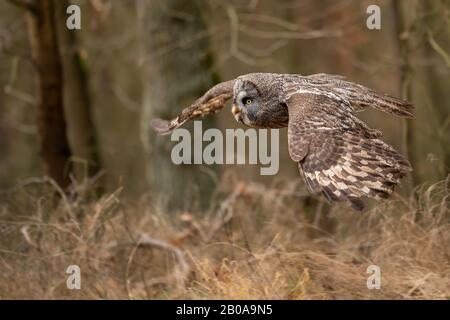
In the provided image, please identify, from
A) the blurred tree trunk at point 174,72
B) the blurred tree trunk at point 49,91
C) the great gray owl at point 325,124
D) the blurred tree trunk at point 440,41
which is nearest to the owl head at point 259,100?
the great gray owl at point 325,124

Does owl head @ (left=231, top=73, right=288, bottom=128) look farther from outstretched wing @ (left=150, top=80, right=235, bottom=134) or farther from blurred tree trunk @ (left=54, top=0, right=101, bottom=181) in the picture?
blurred tree trunk @ (left=54, top=0, right=101, bottom=181)

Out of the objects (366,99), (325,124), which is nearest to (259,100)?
(366,99)

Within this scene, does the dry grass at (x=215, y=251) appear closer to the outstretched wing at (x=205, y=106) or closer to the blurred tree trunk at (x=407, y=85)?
the outstretched wing at (x=205, y=106)

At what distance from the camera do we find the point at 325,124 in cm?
698

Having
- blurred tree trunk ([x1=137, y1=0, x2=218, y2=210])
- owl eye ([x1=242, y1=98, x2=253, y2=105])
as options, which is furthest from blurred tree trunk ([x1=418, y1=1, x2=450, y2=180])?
blurred tree trunk ([x1=137, y1=0, x2=218, y2=210])

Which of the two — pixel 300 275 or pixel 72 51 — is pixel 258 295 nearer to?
pixel 300 275

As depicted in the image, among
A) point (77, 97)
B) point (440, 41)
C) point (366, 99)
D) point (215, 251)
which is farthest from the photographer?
point (77, 97)

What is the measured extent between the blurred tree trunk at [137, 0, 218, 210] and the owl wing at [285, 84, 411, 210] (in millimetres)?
4551

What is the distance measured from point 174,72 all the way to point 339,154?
5549mm

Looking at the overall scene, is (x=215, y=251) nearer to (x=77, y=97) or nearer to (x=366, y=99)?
(x=366, y=99)

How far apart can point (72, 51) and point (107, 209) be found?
5221 millimetres

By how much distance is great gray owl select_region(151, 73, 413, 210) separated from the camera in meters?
6.33

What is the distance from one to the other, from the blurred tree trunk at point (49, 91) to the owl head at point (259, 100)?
3.07 meters

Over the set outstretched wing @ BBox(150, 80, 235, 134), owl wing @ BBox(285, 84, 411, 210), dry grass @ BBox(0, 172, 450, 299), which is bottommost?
dry grass @ BBox(0, 172, 450, 299)
